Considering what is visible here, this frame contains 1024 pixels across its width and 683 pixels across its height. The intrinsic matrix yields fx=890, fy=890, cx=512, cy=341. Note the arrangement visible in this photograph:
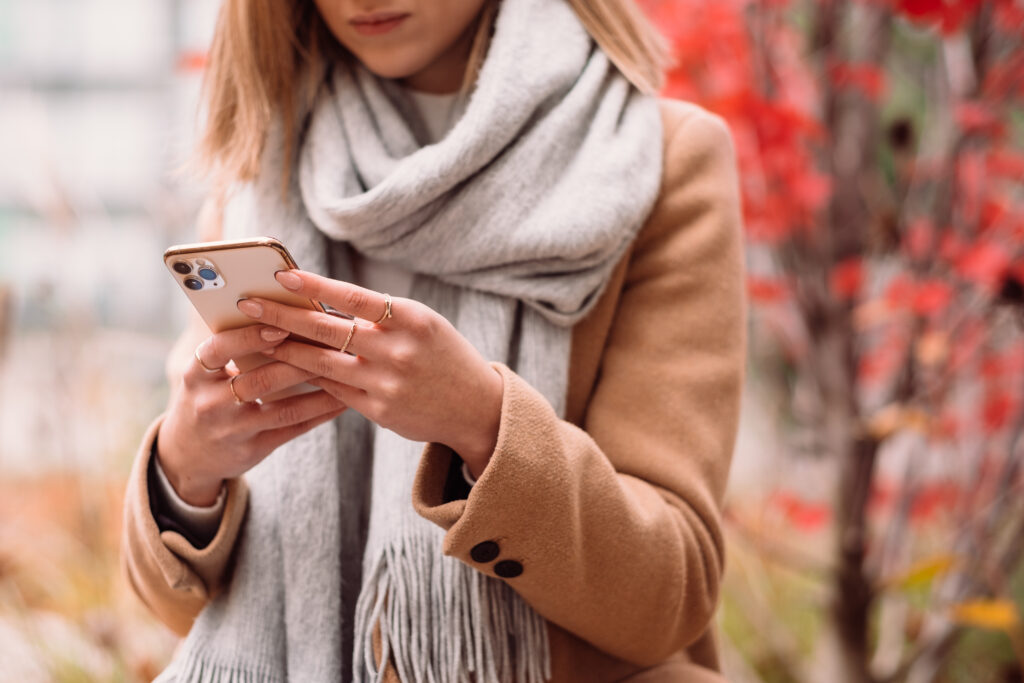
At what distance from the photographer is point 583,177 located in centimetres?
98

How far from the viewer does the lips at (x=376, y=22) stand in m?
0.99

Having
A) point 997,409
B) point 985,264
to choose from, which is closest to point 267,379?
point 985,264

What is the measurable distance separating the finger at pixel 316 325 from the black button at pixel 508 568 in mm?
262

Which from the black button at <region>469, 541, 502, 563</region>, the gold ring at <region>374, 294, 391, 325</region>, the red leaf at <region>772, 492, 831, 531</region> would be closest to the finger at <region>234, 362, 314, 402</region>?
the gold ring at <region>374, 294, 391, 325</region>

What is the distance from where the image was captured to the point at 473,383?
0.78 meters

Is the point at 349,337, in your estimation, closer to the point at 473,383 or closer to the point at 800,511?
the point at 473,383

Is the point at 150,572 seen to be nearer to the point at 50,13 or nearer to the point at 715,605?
the point at 715,605

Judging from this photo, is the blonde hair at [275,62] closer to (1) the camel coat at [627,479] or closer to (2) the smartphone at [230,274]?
(1) the camel coat at [627,479]

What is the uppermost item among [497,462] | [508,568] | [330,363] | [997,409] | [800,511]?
[330,363]

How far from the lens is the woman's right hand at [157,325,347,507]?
2.55 ft

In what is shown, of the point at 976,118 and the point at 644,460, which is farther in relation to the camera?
the point at 976,118

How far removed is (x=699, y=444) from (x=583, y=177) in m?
0.32

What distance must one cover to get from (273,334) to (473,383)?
18cm

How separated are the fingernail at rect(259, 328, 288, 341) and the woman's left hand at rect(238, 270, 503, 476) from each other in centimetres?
1
